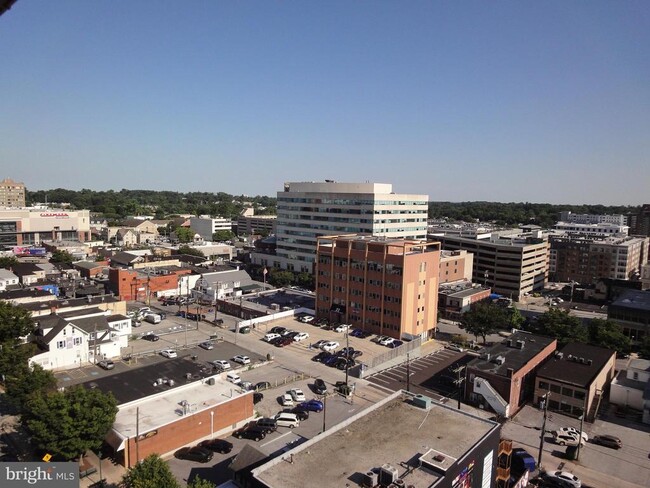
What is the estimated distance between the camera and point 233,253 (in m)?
105

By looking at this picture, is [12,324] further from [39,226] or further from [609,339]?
[39,226]

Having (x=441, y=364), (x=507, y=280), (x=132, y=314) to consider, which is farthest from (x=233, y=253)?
(x=441, y=364)

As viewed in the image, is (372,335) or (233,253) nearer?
(372,335)

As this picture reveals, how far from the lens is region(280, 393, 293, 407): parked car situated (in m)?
32.6

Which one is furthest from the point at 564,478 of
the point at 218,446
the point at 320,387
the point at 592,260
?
the point at 592,260

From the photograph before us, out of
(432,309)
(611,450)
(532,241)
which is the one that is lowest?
(611,450)

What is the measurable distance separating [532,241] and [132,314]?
210 ft

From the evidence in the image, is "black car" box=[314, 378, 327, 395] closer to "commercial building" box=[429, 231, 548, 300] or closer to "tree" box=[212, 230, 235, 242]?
"commercial building" box=[429, 231, 548, 300]

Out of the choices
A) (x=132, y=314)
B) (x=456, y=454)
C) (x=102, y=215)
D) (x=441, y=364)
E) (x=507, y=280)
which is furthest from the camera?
(x=102, y=215)

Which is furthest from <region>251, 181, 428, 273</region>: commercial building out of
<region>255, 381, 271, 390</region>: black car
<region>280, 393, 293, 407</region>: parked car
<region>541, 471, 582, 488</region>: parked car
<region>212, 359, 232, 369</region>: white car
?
<region>541, 471, 582, 488</region>: parked car

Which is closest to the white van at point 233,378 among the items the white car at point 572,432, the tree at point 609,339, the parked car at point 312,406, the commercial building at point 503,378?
the parked car at point 312,406

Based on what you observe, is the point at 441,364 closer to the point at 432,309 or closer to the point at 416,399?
the point at 432,309

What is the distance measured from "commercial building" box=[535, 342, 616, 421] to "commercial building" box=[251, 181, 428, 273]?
38936mm

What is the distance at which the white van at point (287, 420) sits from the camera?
2953 centimetres
